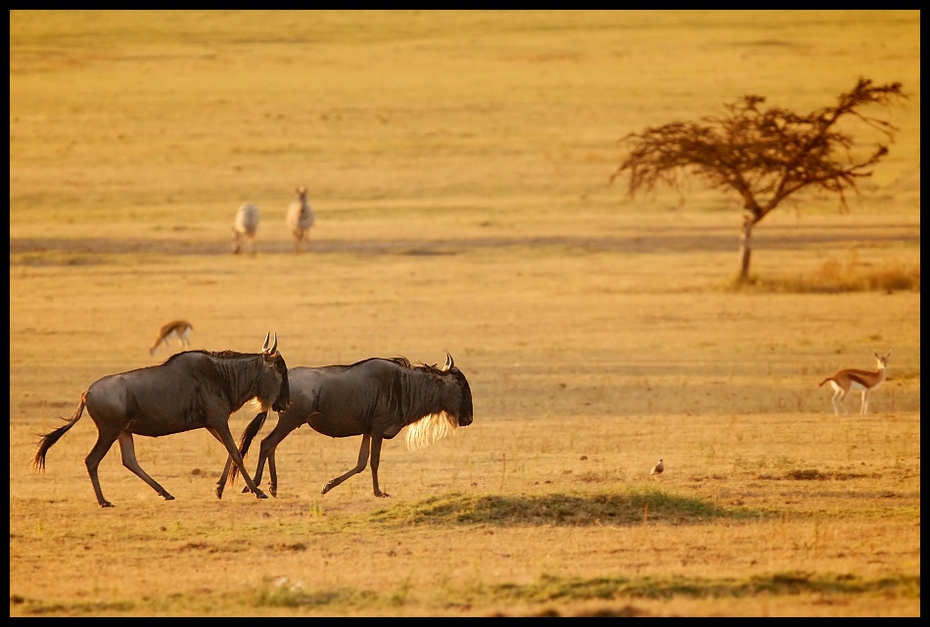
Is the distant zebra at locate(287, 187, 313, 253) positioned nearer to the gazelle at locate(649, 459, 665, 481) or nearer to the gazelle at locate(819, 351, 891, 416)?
the gazelle at locate(819, 351, 891, 416)

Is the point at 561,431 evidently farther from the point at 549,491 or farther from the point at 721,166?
the point at 721,166

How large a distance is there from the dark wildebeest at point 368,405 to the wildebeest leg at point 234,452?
3.9 inches

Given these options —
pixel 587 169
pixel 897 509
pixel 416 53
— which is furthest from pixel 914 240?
pixel 416 53

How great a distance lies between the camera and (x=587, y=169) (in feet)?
155

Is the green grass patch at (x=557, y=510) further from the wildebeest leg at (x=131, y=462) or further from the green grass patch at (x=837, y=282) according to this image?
the green grass patch at (x=837, y=282)

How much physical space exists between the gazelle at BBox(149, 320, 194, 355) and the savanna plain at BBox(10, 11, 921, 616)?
248 millimetres

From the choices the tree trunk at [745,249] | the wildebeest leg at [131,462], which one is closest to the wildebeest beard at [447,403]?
the wildebeest leg at [131,462]

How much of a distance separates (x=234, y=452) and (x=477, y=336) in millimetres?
11132

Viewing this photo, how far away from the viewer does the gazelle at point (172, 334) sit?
19.7 metres

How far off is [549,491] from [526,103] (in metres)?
51.4

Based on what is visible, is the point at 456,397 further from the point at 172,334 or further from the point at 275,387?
the point at 172,334

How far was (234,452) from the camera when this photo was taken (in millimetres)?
10523

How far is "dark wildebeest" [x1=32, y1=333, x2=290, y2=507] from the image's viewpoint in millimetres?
10406

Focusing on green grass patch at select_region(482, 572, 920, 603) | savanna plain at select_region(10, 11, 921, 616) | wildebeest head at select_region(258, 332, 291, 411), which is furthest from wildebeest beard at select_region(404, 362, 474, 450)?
green grass patch at select_region(482, 572, 920, 603)
